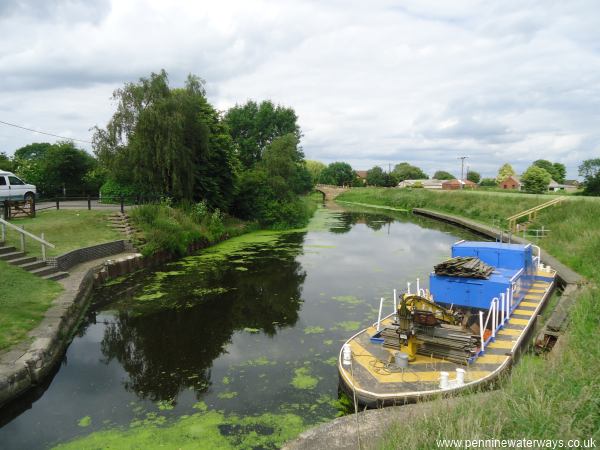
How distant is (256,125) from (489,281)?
4787 cm

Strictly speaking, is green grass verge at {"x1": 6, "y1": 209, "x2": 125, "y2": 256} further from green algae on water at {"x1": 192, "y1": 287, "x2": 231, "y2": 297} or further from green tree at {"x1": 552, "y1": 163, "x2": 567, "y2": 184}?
green tree at {"x1": 552, "y1": 163, "x2": 567, "y2": 184}

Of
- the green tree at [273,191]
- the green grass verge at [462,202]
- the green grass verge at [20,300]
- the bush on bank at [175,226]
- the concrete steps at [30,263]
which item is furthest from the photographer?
the green grass verge at [462,202]

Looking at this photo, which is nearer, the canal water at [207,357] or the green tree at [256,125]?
the canal water at [207,357]

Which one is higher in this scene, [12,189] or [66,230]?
[12,189]

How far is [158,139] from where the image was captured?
2341 cm

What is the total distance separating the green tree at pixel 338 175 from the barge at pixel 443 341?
347 feet

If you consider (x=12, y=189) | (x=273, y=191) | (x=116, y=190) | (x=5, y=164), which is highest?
(x=5, y=164)

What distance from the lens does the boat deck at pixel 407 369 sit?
24.4 feet

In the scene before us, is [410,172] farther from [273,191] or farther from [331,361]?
[331,361]

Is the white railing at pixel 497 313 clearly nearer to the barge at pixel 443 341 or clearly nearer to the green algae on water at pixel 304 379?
the barge at pixel 443 341

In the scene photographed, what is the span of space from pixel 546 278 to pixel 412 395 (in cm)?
1033

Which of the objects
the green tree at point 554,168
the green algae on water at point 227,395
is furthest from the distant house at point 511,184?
the green algae on water at point 227,395

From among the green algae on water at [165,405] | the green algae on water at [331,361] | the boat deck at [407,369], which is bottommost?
the green algae on water at [165,405]

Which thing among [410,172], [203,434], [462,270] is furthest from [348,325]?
[410,172]
